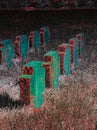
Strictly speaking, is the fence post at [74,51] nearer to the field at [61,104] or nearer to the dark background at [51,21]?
the field at [61,104]

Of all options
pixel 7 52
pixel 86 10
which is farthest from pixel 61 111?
pixel 86 10

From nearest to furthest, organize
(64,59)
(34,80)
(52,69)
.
Answer: (34,80) → (52,69) → (64,59)

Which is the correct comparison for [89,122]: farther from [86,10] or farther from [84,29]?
[86,10]

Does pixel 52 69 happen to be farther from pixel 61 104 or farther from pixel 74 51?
pixel 74 51

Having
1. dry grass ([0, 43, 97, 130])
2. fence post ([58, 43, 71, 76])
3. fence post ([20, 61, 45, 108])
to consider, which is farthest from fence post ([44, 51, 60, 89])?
fence post ([58, 43, 71, 76])

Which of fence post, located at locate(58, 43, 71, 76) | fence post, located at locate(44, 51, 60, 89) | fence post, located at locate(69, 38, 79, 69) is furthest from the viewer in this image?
fence post, located at locate(69, 38, 79, 69)

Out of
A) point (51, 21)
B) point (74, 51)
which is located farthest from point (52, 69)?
point (51, 21)

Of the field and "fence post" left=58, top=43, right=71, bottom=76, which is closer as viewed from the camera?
the field

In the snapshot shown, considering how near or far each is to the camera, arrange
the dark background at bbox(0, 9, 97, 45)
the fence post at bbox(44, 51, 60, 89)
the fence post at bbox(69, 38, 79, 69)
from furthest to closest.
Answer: the dark background at bbox(0, 9, 97, 45) < the fence post at bbox(69, 38, 79, 69) < the fence post at bbox(44, 51, 60, 89)

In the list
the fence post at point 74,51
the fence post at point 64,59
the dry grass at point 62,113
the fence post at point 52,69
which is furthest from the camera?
the fence post at point 74,51

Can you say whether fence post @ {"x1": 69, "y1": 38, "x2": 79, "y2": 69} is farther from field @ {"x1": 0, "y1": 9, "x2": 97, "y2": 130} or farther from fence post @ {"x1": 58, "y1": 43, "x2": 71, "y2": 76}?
fence post @ {"x1": 58, "y1": 43, "x2": 71, "y2": 76}

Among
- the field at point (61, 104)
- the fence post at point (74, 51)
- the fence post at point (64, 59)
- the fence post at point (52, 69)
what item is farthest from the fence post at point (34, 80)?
the fence post at point (74, 51)

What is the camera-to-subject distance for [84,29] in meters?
15.1

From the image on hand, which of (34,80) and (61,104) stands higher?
(34,80)
